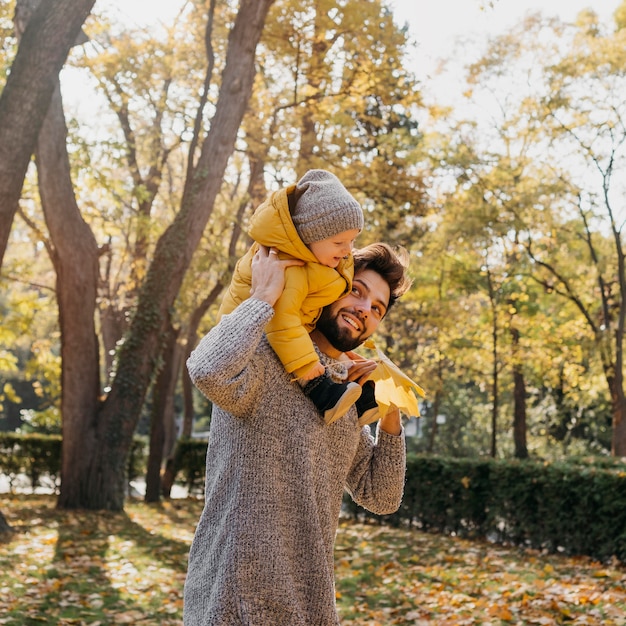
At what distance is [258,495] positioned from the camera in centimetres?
238

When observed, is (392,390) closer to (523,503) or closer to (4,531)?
(4,531)

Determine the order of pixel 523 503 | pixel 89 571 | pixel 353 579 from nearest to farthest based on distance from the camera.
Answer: pixel 89 571 → pixel 353 579 → pixel 523 503

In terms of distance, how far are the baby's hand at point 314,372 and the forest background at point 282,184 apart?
32.4ft

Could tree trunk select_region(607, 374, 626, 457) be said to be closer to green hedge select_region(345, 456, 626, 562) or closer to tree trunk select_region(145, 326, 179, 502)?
green hedge select_region(345, 456, 626, 562)

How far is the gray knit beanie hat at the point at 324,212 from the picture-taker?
8.39ft

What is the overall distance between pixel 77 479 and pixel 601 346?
1229 cm

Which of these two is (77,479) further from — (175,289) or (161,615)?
(161,615)

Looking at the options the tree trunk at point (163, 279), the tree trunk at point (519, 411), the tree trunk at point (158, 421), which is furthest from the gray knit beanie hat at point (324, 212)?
the tree trunk at point (519, 411)

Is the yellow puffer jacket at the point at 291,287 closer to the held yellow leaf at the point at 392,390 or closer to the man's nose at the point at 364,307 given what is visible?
the man's nose at the point at 364,307

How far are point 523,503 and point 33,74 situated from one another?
8460 millimetres

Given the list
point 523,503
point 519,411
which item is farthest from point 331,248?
point 519,411

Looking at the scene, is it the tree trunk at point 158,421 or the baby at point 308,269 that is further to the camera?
the tree trunk at point 158,421

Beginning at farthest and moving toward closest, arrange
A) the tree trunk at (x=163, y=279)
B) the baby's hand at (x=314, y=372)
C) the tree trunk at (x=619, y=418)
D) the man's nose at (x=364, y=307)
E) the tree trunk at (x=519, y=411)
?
the tree trunk at (x=519, y=411) < the tree trunk at (x=619, y=418) < the tree trunk at (x=163, y=279) < the man's nose at (x=364, y=307) < the baby's hand at (x=314, y=372)

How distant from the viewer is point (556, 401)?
1144 inches
